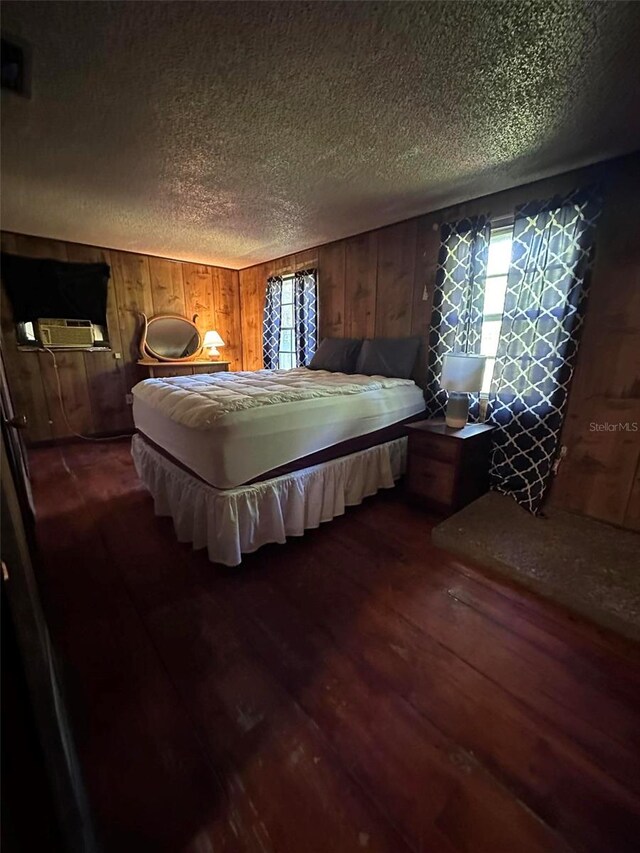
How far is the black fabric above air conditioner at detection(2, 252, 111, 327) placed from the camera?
133 inches

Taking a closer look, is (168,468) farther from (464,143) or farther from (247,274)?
(247,274)

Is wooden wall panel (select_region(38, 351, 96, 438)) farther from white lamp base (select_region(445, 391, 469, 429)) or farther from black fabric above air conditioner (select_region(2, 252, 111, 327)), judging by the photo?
white lamp base (select_region(445, 391, 469, 429))

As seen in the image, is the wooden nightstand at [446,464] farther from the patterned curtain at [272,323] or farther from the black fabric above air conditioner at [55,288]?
the black fabric above air conditioner at [55,288]

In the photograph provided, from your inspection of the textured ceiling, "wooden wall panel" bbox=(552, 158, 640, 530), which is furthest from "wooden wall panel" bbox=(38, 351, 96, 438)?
"wooden wall panel" bbox=(552, 158, 640, 530)

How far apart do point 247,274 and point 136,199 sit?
237 centimetres

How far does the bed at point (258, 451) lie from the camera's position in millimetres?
1732

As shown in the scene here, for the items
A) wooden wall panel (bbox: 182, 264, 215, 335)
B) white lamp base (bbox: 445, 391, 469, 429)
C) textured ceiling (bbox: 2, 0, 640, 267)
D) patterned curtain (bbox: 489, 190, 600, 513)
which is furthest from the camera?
wooden wall panel (bbox: 182, 264, 215, 335)

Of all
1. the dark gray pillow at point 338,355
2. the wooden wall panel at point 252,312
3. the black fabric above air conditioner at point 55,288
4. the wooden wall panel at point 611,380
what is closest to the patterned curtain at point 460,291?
the wooden wall panel at point 611,380

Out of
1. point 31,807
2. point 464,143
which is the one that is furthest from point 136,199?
point 31,807

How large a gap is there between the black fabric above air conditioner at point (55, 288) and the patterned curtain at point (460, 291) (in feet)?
11.8

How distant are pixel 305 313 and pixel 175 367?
1704 mm

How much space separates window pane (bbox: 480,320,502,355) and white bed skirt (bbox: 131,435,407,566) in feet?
3.47

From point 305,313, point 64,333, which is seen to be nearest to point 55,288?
point 64,333

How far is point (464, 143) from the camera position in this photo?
5.94ft
